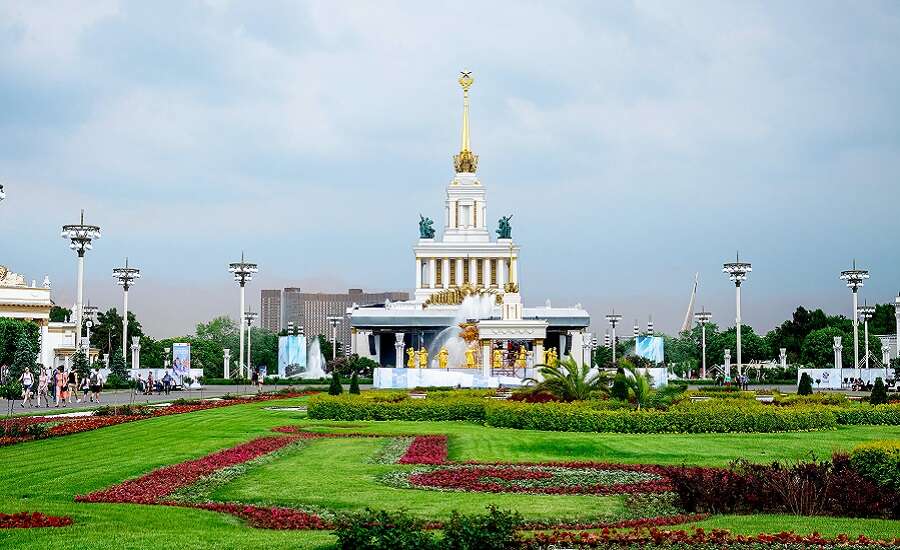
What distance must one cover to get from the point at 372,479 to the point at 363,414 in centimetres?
1402

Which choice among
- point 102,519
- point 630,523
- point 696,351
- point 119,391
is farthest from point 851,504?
point 696,351

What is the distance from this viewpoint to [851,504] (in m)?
13.0

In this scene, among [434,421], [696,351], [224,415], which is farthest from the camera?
[696,351]

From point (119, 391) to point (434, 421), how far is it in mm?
32602

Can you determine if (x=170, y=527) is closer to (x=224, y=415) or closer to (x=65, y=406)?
(x=224, y=415)

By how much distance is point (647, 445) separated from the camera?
21.7 meters

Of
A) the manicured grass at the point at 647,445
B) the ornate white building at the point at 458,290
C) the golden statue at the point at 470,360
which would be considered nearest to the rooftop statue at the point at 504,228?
the ornate white building at the point at 458,290

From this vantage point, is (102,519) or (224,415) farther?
(224,415)

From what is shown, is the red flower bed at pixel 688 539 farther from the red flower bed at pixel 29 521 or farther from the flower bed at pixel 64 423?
the flower bed at pixel 64 423

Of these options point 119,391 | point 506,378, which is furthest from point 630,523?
point 119,391

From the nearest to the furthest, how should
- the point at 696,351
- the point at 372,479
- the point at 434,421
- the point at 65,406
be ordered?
the point at 372,479 → the point at 434,421 → the point at 65,406 → the point at 696,351

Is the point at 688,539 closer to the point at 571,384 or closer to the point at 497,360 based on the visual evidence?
the point at 571,384

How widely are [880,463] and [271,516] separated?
8045 millimetres

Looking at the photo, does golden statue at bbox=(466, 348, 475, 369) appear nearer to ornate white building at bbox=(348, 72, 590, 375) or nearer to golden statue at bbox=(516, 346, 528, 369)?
golden statue at bbox=(516, 346, 528, 369)
